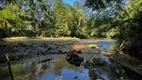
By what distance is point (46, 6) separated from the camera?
53.0m

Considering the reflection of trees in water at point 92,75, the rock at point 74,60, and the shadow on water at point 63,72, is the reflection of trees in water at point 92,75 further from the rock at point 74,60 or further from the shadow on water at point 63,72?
the rock at point 74,60

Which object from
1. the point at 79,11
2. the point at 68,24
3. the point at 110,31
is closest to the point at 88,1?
the point at 110,31

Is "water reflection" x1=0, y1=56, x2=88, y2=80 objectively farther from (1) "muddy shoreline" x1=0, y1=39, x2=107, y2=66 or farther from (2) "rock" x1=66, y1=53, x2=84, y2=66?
(1) "muddy shoreline" x1=0, y1=39, x2=107, y2=66

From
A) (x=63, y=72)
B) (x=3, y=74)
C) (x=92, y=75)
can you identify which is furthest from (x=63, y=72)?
(x=3, y=74)

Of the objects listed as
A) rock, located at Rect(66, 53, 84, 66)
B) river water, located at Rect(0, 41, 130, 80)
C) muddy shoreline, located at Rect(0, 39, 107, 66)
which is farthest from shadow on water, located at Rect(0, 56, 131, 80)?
muddy shoreline, located at Rect(0, 39, 107, 66)

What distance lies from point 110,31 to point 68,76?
9440 mm

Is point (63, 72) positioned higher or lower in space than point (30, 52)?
lower

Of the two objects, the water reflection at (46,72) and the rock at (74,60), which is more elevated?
the rock at (74,60)

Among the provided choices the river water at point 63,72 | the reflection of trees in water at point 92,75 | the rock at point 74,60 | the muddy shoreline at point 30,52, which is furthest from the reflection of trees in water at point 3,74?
the rock at point 74,60

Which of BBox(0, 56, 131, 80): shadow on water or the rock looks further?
the rock

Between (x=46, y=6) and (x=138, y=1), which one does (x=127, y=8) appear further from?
(x=46, y=6)

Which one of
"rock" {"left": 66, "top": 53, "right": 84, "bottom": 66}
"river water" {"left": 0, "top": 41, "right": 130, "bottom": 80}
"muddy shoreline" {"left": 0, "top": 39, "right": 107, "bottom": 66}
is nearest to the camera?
"river water" {"left": 0, "top": 41, "right": 130, "bottom": 80}

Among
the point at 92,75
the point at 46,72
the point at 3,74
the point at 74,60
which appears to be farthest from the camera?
the point at 74,60

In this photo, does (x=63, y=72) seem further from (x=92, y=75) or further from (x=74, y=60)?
(x=74, y=60)
